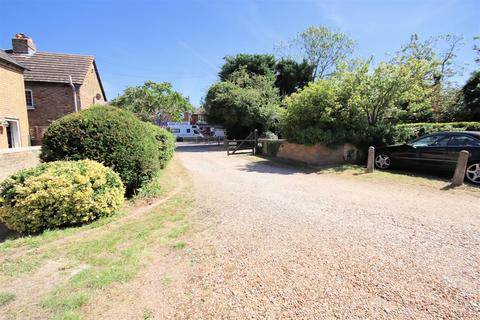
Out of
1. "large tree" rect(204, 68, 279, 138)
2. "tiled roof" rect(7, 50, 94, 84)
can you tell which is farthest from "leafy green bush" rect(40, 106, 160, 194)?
"large tree" rect(204, 68, 279, 138)

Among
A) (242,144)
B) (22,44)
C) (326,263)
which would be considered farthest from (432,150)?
(22,44)

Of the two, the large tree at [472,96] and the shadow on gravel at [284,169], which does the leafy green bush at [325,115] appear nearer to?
the shadow on gravel at [284,169]

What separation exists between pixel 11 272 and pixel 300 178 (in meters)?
7.29

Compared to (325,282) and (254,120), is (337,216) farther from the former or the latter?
(254,120)

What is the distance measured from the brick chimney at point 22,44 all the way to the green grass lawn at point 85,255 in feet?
60.2

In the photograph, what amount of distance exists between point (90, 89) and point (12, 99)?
24.2 feet

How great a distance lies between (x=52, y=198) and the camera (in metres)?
4.23

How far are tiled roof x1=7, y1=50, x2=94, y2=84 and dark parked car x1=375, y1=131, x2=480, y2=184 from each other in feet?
59.4

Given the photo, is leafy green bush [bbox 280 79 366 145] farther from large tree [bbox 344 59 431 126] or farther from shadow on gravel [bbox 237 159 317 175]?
shadow on gravel [bbox 237 159 317 175]

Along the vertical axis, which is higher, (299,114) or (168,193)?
(299,114)

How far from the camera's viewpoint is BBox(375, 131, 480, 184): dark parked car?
6910 mm

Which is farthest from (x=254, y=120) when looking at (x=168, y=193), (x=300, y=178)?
(x=168, y=193)

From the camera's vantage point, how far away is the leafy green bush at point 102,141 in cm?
532

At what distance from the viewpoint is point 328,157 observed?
10734 millimetres
